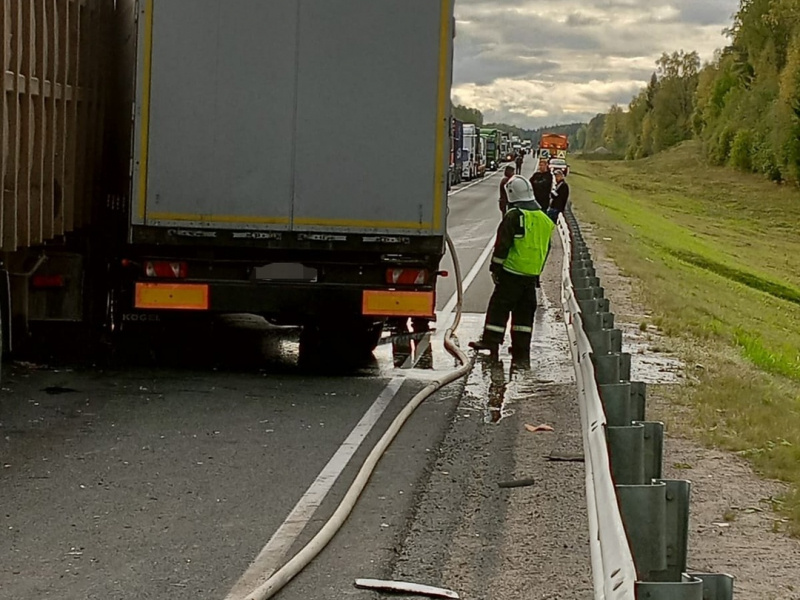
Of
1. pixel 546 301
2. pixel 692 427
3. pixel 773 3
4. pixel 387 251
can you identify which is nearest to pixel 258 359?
pixel 387 251

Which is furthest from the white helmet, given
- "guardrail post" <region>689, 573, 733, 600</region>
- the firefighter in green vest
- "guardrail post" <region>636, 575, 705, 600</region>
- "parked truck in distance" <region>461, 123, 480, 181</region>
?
"parked truck in distance" <region>461, 123, 480, 181</region>

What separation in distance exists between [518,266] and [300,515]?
20.8ft

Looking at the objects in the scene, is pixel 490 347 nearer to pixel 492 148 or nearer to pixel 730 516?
pixel 730 516

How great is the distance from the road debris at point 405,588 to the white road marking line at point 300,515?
16.4 inches

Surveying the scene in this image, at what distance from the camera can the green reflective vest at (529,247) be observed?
42.2ft

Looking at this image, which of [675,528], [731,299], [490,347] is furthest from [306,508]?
[731,299]

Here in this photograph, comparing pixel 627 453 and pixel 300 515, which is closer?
pixel 627 453

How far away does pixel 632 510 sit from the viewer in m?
4.26

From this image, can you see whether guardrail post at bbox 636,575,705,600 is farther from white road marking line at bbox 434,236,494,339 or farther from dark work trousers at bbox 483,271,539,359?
white road marking line at bbox 434,236,494,339

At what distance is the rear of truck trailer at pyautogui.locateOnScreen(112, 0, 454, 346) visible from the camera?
1085 cm

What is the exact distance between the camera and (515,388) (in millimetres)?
11516

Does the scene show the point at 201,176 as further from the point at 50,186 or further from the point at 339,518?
the point at 339,518

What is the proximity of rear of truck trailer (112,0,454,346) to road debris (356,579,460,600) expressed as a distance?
18.1 ft

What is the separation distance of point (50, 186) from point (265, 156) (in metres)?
1.66
